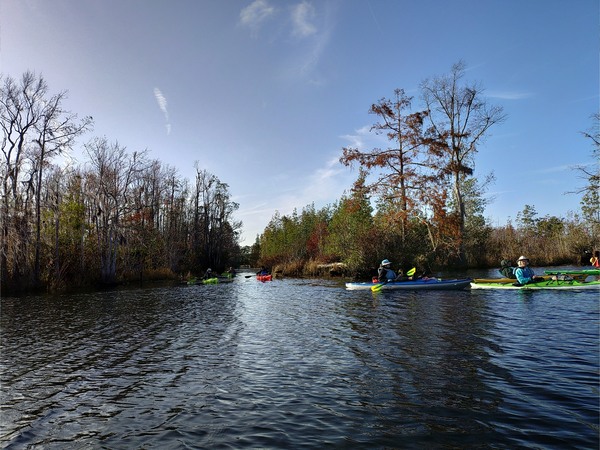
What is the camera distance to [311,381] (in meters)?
6.48

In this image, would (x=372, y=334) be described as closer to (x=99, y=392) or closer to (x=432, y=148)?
(x=99, y=392)

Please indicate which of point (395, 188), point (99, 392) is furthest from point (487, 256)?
point (99, 392)

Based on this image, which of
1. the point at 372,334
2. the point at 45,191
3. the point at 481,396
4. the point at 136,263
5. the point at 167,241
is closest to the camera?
the point at 481,396

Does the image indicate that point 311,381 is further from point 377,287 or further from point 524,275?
point 524,275

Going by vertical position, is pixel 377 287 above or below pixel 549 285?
below

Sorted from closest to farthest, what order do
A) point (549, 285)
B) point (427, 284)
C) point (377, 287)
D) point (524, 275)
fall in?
1. point (549, 285)
2. point (524, 275)
3. point (427, 284)
4. point (377, 287)

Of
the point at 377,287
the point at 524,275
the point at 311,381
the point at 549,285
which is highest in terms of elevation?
the point at 524,275

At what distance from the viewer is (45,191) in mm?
28609

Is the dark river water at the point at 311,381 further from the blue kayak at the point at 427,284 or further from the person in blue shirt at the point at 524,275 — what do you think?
the blue kayak at the point at 427,284

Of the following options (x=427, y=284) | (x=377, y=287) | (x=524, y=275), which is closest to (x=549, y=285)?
(x=524, y=275)

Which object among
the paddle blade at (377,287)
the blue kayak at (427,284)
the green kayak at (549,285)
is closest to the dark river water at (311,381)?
the green kayak at (549,285)

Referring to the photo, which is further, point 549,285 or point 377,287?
point 377,287

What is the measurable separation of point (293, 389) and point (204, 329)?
610 centimetres

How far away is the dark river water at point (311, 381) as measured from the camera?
15.2 ft
